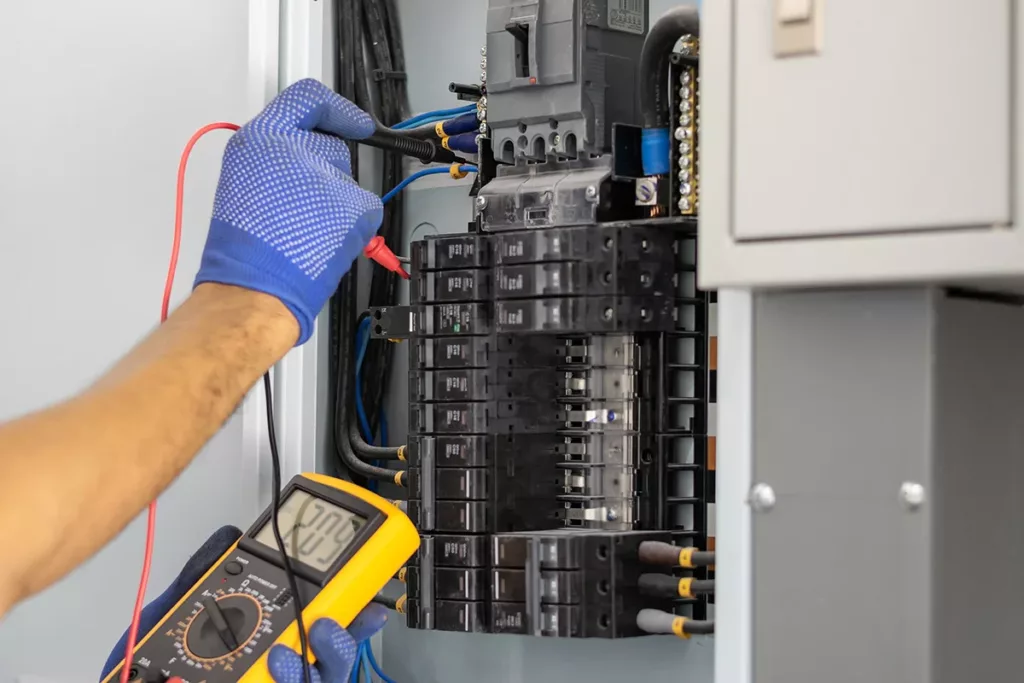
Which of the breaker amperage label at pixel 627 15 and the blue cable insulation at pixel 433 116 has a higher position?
the breaker amperage label at pixel 627 15

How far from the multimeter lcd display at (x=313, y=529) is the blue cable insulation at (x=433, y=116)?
53 cm

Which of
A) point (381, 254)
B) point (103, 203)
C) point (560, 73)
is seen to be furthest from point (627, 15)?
point (103, 203)

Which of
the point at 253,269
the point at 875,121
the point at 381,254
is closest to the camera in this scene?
the point at 875,121

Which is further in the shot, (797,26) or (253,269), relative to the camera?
(253,269)

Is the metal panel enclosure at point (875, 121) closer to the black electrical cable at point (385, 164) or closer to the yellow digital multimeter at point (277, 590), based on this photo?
the yellow digital multimeter at point (277, 590)

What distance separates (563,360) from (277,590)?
401 mm

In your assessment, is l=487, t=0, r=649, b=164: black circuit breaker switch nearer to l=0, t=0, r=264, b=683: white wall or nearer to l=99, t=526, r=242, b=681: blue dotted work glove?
l=0, t=0, r=264, b=683: white wall

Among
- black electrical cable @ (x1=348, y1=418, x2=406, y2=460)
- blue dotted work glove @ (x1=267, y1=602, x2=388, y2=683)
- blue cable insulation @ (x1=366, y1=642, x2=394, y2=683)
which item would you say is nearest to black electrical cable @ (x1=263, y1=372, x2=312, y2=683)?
blue dotted work glove @ (x1=267, y1=602, x2=388, y2=683)

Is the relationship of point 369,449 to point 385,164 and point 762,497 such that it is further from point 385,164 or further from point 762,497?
point 762,497

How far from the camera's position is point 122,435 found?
2.80 ft

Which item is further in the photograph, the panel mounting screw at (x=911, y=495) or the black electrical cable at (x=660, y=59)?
the black electrical cable at (x=660, y=59)

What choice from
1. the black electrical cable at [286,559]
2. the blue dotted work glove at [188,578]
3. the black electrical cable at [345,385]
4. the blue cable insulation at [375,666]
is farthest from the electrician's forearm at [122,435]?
the blue cable insulation at [375,666]

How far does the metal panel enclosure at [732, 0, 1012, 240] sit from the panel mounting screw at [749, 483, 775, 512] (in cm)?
21

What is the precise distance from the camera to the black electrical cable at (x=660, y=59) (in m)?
1.15
